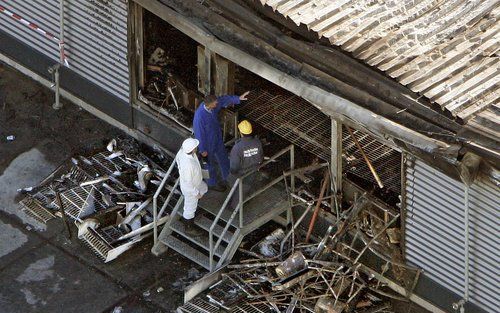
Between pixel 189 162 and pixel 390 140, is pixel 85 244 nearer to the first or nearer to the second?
pixel 189 162

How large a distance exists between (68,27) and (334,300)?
6909mm

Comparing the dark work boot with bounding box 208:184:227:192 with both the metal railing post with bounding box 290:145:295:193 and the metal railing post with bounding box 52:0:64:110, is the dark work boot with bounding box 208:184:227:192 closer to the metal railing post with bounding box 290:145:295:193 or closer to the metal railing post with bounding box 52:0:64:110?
the metal railing post with bounding box 290:145:295:193

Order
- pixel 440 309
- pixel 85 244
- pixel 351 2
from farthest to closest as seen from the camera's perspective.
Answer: pixel 85 244, pixel 440 309, pixel 351 2

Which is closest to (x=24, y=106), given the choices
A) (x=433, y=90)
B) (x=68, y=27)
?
(x=68, y=27)

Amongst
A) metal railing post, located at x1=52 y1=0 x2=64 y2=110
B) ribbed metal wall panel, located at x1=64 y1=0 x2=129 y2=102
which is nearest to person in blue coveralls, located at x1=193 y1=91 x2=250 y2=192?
ribbed metal wall panel, located at x1=64 y1=0 x2=129 y2=102

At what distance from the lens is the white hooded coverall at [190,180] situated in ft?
67.1

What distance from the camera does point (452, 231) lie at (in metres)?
19.6

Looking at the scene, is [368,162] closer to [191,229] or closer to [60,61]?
[191,229]

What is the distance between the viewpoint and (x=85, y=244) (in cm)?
2177

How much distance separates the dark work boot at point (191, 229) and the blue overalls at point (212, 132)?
2.56 ft

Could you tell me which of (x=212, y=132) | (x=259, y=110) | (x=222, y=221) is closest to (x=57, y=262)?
(x=222, y=221)

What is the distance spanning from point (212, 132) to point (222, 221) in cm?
153

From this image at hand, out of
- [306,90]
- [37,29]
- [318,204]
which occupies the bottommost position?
[318,204]

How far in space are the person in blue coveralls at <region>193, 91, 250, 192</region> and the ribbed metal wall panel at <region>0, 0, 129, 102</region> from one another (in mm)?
2546
